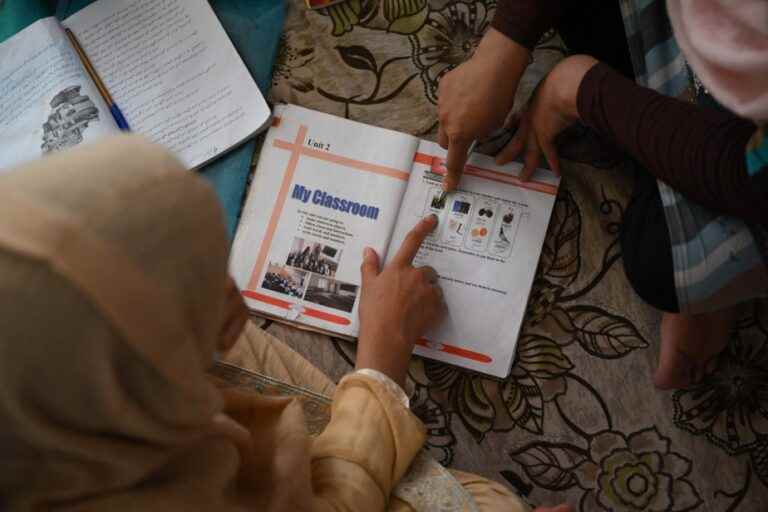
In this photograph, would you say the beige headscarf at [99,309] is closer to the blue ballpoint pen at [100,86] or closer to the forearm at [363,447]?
the forearm at [363,447]

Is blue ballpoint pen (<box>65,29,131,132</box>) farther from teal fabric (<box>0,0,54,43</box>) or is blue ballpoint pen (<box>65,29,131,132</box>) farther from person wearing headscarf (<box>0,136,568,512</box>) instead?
person wearing headscarf (<box>0,136,568,512</box>)

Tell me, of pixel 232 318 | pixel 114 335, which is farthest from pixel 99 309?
pixel 232 318

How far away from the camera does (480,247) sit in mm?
848

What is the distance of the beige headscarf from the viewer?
0.29 metres

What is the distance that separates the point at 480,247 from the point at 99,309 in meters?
0.61

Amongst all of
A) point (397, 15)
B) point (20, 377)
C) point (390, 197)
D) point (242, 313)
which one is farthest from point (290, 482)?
point (397, 15)

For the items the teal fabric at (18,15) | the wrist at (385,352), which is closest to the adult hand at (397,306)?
the wrist at (385,352)

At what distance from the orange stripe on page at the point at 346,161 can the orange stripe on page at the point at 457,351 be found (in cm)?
22

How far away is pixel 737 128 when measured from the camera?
625 mm

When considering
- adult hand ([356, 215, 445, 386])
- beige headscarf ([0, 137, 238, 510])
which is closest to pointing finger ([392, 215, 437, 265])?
adult hand ([356, 215, 445, 386])

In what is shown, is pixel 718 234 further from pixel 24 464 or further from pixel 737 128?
pixel 24 464

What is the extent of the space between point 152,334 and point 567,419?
25.3 inches

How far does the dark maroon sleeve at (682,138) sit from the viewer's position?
61 cm

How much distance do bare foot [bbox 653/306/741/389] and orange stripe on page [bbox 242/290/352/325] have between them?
404 millimetres
